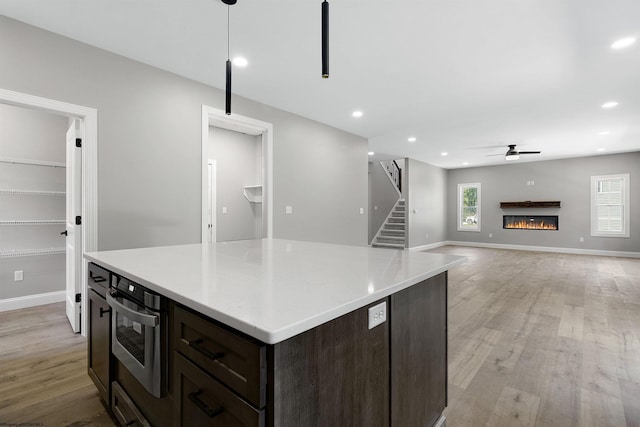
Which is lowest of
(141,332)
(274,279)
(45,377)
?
(45,377)

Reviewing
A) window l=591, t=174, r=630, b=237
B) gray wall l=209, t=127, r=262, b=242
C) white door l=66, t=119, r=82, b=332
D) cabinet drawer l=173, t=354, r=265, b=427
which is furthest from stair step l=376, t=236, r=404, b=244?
cabinet drawer l=173, t=354, r=265, b=427

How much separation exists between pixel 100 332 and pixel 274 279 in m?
1.24

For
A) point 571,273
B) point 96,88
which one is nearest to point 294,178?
point 96,88

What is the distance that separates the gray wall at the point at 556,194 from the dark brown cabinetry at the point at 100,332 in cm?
1060

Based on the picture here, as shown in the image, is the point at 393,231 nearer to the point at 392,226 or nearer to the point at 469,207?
the point at 392,226

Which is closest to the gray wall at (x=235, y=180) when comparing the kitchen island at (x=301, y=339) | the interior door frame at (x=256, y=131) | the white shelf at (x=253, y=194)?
the white shelf at (x=253, y=194)

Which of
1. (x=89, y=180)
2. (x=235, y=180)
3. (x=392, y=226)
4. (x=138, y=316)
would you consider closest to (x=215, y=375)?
(x=138, y=316)

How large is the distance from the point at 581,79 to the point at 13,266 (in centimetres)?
689

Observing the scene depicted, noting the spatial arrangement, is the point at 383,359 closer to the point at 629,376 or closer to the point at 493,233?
the point at 629,376

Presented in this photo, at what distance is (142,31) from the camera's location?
8.57 feet

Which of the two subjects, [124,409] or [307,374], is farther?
[124,409]

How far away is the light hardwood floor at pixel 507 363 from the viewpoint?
1808 mm

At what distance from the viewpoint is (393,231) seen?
9.34m

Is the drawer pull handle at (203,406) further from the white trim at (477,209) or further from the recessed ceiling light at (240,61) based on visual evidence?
the white trim at (477,209)
